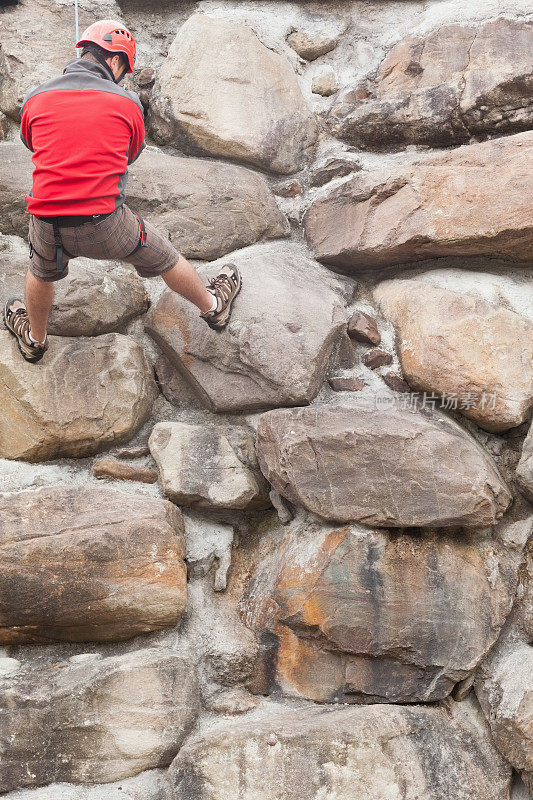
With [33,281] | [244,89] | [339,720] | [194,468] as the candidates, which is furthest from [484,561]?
[244,89]

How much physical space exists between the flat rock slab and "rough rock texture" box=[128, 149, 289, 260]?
138 centimetres

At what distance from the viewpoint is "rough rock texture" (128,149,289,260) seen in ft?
11.1

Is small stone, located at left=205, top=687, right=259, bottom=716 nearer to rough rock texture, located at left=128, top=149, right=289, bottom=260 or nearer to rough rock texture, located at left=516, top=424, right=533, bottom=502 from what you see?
rough rock texture, located at left=516, top=424, right=533, bottom=502

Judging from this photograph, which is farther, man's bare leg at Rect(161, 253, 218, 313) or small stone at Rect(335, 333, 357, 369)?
small stone at Rect(335, 333, 357, 369)

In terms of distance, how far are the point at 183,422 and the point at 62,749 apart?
1197 mm

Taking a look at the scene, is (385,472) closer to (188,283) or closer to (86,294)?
(188,283)

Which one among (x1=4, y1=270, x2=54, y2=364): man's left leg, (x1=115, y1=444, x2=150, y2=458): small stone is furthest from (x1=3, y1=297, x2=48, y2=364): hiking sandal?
(x1=115, y1=444, x2=150, y2=458): small stone

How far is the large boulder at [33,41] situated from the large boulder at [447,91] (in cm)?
126

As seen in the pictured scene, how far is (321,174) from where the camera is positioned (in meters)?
3.62

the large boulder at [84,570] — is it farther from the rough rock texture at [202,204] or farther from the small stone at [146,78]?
the small stone at [146,78]

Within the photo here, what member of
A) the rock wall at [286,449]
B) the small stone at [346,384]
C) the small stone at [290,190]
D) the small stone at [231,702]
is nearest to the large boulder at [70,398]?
the rock wall at [286,449]

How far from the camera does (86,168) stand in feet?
8.31

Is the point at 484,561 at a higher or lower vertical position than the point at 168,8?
lower

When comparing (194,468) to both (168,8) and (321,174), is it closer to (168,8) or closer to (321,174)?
(321,174)
